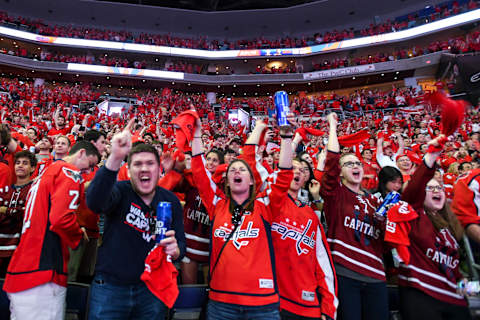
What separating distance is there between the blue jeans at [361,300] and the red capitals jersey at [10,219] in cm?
269

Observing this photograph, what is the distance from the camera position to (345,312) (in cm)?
209

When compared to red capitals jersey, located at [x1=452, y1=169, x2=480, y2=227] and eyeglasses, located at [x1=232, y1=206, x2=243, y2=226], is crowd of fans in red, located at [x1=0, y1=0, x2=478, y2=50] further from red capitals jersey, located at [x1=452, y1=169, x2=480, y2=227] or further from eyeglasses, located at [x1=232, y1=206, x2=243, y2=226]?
eyeglasses, located at [x1=232, y1=206, x2=243, y2=226]

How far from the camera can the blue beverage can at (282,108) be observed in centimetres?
208

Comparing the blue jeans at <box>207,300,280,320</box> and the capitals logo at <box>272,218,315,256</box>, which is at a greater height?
the capitals logo at <box>272,218,315,256</box>

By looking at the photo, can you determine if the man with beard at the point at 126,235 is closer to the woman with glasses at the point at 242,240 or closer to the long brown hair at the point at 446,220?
the woman with glasses at the point at 242,240

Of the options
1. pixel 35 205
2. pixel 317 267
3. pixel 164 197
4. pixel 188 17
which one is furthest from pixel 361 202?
pixel 188 17

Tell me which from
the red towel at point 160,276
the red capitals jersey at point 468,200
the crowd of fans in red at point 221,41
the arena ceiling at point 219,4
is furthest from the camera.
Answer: the arena ceiling at point 219,4

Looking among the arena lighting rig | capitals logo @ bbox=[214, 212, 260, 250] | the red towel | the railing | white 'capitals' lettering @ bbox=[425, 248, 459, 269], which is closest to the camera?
the red towel

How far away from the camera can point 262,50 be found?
23828 millimetres

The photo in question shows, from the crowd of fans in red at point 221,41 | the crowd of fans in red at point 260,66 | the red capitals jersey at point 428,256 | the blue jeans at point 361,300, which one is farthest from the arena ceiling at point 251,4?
the blue jeans at point 361,300

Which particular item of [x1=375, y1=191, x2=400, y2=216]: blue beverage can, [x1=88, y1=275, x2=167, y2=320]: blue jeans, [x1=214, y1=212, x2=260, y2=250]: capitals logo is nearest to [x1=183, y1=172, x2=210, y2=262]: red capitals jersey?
[x1=214, y1=212, x2=260, y2=250]: capitals logo

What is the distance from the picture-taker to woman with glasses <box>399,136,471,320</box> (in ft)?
6.26

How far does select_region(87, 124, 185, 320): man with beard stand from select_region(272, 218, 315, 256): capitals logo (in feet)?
2.85

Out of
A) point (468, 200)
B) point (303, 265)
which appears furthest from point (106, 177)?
point (468, 200)
